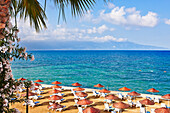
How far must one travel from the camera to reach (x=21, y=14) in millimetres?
5879

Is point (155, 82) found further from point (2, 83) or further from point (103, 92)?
point (2, 83)

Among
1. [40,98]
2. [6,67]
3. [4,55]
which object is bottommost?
[40,98]

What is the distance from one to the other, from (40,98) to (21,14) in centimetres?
1472

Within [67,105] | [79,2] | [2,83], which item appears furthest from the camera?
[67,105]

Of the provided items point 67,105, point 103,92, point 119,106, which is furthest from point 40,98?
point 119,106

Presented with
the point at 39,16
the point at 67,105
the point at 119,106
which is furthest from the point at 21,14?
the point at 67,105

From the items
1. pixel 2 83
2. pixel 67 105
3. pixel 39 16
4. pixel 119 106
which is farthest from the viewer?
pixel 67 105

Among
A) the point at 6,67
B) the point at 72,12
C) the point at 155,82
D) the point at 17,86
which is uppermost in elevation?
the point at 72,12

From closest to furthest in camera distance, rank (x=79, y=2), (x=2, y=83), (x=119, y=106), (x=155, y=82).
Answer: (x=2, y=83) → (x=79, y=2) → (x=119, y=106) → (x=155, y=82)

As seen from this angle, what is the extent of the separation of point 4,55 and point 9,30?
2.15ft

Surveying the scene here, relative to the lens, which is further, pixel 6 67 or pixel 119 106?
pixel 119 106

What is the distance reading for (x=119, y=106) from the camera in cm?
1345

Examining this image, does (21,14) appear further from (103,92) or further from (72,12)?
(103,92)

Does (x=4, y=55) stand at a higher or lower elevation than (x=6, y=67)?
higher
